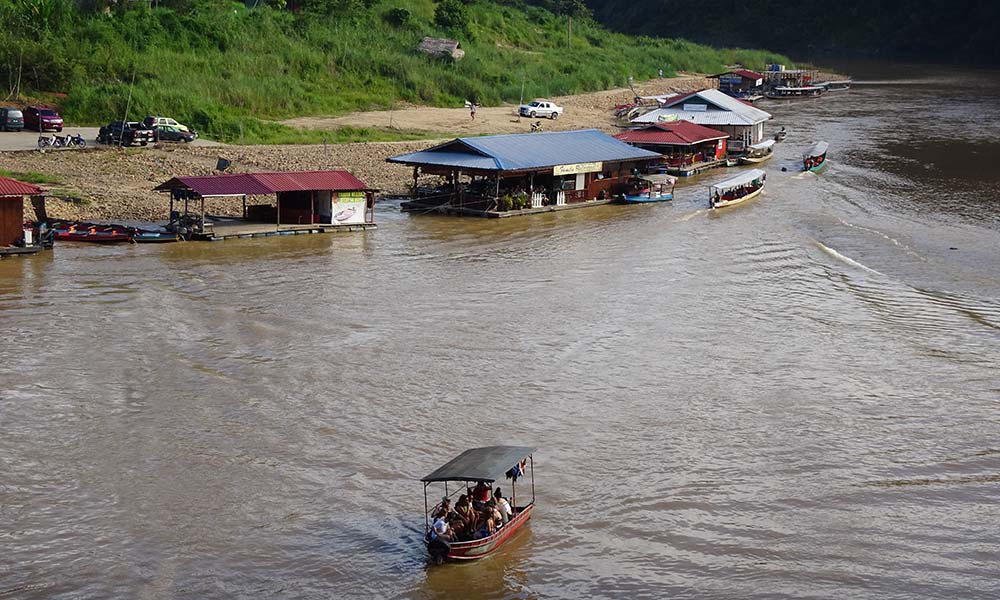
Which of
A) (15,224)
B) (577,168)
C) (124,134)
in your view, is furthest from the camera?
(124,134)

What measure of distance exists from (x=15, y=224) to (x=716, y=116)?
41486 millimetres

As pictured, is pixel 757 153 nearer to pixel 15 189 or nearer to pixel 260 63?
pixel 260 63

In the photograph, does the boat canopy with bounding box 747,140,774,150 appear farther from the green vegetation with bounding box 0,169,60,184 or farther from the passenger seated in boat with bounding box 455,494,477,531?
the passenger seated in boat with bounding box 455,494,477,531

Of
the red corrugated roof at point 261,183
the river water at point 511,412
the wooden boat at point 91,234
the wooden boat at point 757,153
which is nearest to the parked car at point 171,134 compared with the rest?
the red corrugated roof at point 261,183

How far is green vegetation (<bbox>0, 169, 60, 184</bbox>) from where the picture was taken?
138 ft

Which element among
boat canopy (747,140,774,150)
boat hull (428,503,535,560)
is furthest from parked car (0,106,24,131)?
boat hull (428,503,535,560)

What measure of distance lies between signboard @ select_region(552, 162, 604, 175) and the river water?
18.3 ft

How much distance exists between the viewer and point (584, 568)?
1830cm

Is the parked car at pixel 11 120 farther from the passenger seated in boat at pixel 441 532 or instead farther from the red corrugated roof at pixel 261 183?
the passenger seated in boat at pixel 441 532

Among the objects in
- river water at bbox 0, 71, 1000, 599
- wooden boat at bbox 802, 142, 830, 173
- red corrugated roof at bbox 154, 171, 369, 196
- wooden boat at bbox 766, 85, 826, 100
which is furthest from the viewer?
wooden boat at bbox 766, 85, 826, 100

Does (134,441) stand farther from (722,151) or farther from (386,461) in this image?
(722,151)

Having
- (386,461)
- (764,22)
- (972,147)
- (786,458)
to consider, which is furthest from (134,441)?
(764,22)

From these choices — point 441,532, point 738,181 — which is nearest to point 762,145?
point 738,181

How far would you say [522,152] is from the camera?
4712 centimetres
